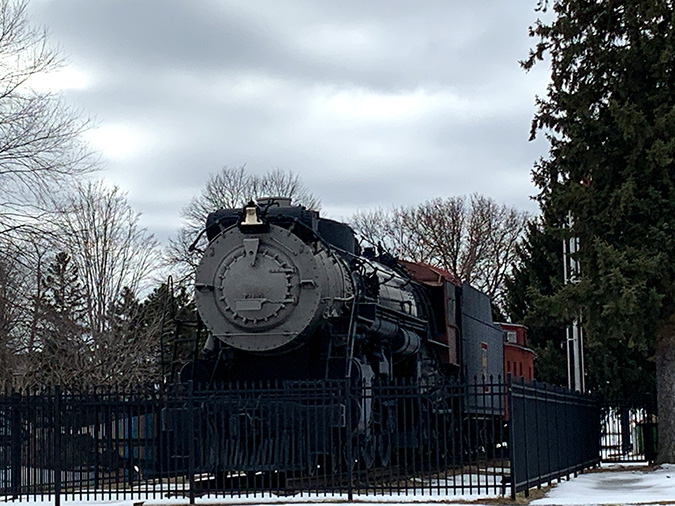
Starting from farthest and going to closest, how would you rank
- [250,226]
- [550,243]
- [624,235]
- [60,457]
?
[550,243] → [624,235] → [250,226] → [60,457]

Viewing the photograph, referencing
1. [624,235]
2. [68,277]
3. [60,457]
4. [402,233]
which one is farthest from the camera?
[402,233]

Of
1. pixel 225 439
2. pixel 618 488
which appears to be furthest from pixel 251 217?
pixel 618 488

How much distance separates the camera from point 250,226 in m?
16.9

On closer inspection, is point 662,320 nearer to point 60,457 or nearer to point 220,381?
point 220,381

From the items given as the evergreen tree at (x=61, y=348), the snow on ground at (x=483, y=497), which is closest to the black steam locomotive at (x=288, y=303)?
the snow on ground at (x=483, y=497)

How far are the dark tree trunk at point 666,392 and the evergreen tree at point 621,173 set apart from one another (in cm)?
2

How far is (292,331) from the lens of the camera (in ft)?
54.3

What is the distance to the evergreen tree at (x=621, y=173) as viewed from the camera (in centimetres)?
2108

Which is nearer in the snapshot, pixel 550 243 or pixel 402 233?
pixel 550 243


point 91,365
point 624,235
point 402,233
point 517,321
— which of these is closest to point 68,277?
point 91,365

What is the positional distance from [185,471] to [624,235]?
10539mm

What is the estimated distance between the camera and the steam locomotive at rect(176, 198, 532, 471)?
1567 cm

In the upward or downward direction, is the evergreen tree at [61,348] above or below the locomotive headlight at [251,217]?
below

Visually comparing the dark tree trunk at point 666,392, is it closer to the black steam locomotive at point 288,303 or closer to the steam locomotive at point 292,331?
the steam locomotive at point 292,331
